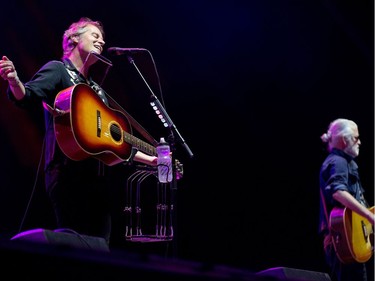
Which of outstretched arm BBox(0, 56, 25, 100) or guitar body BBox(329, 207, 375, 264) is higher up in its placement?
outstretched arm BBox(0, 56, 25, 100)

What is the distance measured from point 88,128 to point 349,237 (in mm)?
2265

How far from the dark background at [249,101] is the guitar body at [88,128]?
5.84 feet

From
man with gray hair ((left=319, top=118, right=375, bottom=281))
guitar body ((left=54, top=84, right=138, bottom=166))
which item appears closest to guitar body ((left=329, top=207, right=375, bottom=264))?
man with gray hair ((left=319, top=118, right=375, bottom=281))

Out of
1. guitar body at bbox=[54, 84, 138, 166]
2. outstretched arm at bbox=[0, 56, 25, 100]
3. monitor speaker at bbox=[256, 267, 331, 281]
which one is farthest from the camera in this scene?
guitar body at bbox=[54, 84, 138, 166]

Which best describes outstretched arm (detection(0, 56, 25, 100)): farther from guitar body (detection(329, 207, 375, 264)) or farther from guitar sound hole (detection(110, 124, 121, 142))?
guitar body (detection(329, 207, 375, 264))

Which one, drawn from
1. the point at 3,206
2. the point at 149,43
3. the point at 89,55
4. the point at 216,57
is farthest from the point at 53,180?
the point at 216,57

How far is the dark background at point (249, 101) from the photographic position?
17.9ft

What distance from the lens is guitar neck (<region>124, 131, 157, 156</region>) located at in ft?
11.4

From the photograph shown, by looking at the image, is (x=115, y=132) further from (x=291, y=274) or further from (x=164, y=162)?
(x=291, y=274)

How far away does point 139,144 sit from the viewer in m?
3.55

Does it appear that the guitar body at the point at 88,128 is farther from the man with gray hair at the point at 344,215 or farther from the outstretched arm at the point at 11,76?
the man with gray hair at the point at 344,215

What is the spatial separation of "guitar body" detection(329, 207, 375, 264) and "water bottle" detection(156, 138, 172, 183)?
157 cm

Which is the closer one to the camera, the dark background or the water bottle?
the water bottle

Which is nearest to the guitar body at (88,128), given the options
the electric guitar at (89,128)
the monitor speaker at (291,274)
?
the electric guitar at (89,128)
